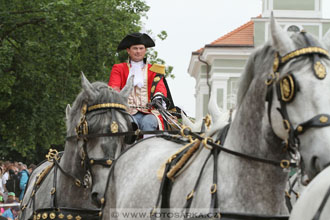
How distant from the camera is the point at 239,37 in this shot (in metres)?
42.2

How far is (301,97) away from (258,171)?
60cm

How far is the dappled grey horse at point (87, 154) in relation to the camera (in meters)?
6.66

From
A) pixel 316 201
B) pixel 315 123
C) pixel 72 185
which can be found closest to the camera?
pixel 316 201

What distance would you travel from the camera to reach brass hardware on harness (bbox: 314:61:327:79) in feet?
13.0

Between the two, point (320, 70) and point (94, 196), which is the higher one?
point (320, 70)

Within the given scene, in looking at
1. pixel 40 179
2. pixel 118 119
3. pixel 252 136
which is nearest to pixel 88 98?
pixel 118 119

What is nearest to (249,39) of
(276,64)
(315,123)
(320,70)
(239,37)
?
(239,37)

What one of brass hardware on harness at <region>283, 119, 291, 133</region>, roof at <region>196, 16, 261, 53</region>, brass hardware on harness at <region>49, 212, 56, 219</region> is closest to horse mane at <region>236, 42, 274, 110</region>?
brass hardware on harness at <region>283, 119, 291, 133</region>

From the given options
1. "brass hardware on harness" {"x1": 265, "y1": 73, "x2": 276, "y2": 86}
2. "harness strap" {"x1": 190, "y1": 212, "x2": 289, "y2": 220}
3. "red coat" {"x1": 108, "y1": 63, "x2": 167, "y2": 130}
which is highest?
"brass hardware on harness" {"x1": 265, "y1": 73, "x2": 276, "y2": 86}

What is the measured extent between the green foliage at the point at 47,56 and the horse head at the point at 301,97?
17196mm

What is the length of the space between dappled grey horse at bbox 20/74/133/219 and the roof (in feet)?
110

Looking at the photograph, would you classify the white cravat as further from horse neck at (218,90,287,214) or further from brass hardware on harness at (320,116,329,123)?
brass hardware on harness at (320,116,329,123)

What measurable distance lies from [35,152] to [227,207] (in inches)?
1257

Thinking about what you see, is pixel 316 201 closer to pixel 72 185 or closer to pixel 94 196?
pixel 94 196
